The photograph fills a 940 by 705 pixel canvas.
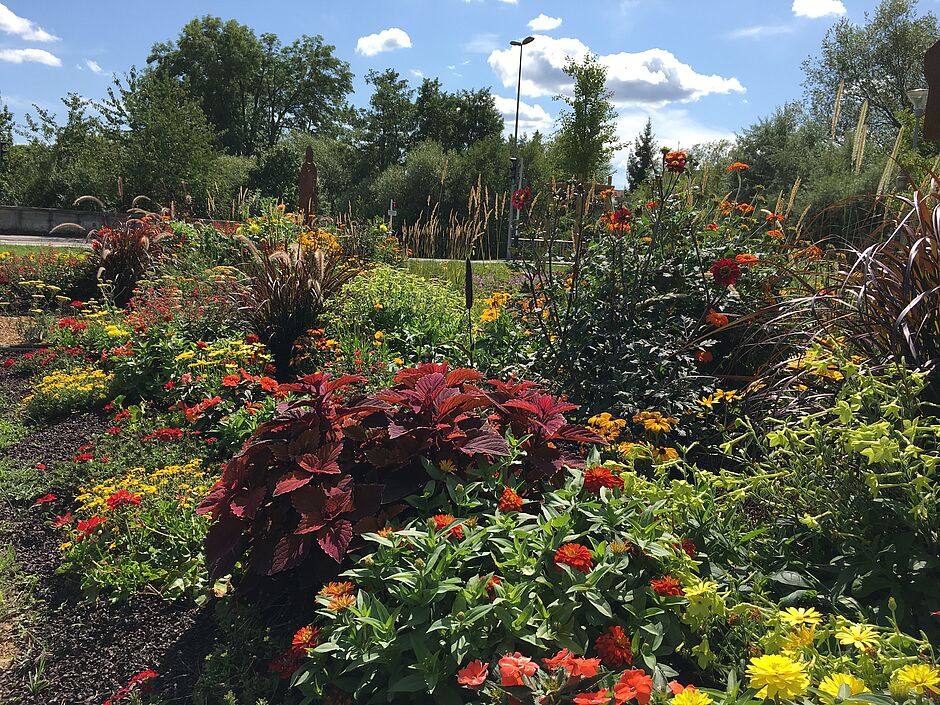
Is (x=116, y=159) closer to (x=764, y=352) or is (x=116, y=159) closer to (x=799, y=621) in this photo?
(x=764, y=352)

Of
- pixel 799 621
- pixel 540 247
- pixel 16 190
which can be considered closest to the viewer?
pixel 799 621

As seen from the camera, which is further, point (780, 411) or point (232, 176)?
point (232, 176)

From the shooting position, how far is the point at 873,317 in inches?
106

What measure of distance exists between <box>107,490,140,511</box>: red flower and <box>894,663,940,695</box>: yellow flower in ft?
8.75

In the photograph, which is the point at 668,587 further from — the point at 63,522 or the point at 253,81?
the point at 253,81

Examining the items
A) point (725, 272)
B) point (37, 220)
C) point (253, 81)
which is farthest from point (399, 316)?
point (253, 81)

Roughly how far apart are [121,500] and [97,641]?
2.01ft

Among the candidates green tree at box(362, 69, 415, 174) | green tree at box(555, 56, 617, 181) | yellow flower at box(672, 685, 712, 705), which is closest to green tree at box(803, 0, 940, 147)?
green tree at box(555, 56, 617, 181)

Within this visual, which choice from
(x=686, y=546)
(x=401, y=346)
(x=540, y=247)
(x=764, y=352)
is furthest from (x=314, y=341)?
(x=686, y=546)

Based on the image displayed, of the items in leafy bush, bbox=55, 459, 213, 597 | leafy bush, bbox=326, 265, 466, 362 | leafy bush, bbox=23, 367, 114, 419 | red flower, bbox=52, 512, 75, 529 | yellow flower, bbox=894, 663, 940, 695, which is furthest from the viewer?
leafy bush, bbox=326, 265, 466, 362

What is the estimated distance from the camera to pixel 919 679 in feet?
3.68

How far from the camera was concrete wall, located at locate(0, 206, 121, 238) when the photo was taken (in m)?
19.0

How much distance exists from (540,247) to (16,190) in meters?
26.9

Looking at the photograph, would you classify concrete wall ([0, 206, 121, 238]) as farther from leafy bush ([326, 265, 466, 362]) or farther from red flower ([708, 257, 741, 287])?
red flower ([708, 257, 741, 287])
